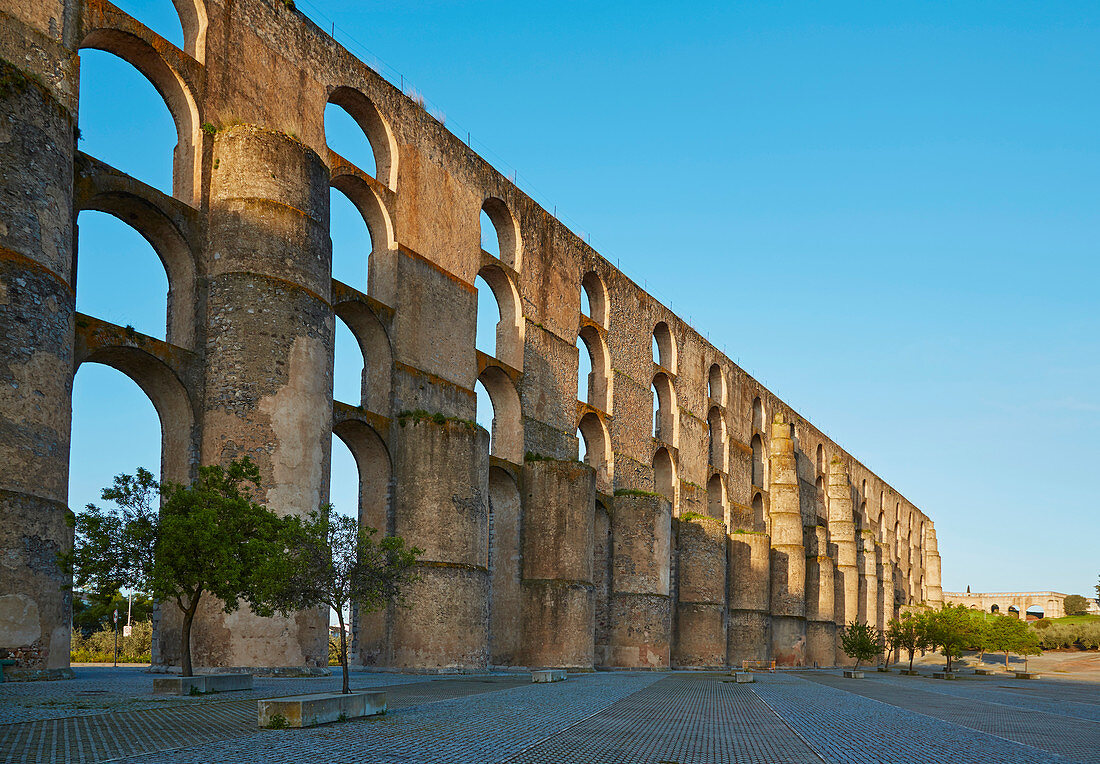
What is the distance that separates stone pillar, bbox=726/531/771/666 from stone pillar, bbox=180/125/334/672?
26.8 meters

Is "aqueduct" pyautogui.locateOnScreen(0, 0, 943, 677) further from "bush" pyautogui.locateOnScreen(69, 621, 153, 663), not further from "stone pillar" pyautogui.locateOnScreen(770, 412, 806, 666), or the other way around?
"bush" pyautogui.locateOnScreen(69, 621, 153, 663)

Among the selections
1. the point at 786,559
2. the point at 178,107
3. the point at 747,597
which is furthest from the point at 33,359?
the point at 786,559

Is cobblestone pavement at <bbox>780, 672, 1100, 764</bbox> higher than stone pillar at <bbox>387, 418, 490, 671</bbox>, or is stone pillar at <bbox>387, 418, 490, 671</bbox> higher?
stone pillar at <bbox>387, 418, 490, 671</bbox>

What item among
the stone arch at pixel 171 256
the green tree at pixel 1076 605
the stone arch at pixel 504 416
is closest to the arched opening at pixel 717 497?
the stone arch at pixel 504 416

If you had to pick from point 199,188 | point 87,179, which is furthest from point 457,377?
point 87,179

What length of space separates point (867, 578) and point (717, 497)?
2461cm

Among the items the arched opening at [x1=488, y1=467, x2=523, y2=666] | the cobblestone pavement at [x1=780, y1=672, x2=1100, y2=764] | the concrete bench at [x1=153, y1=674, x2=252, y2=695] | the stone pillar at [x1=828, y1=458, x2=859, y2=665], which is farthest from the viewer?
the stone pillar at [x1=828, y1=458, x2=859, y2=665]

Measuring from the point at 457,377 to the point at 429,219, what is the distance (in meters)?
4.35

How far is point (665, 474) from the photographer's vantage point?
143 feet

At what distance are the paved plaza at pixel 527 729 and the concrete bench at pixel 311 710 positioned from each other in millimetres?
188

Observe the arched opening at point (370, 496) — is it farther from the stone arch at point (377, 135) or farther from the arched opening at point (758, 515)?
the arched opening at point (758, 515)

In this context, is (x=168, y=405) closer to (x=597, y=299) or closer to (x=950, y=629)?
(x=597, y=299)

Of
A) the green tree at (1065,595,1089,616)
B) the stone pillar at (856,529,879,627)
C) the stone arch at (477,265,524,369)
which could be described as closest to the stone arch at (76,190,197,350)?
the stone arch at (477,265,524,369)

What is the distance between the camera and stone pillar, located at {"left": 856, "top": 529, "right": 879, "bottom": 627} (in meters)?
67.5
